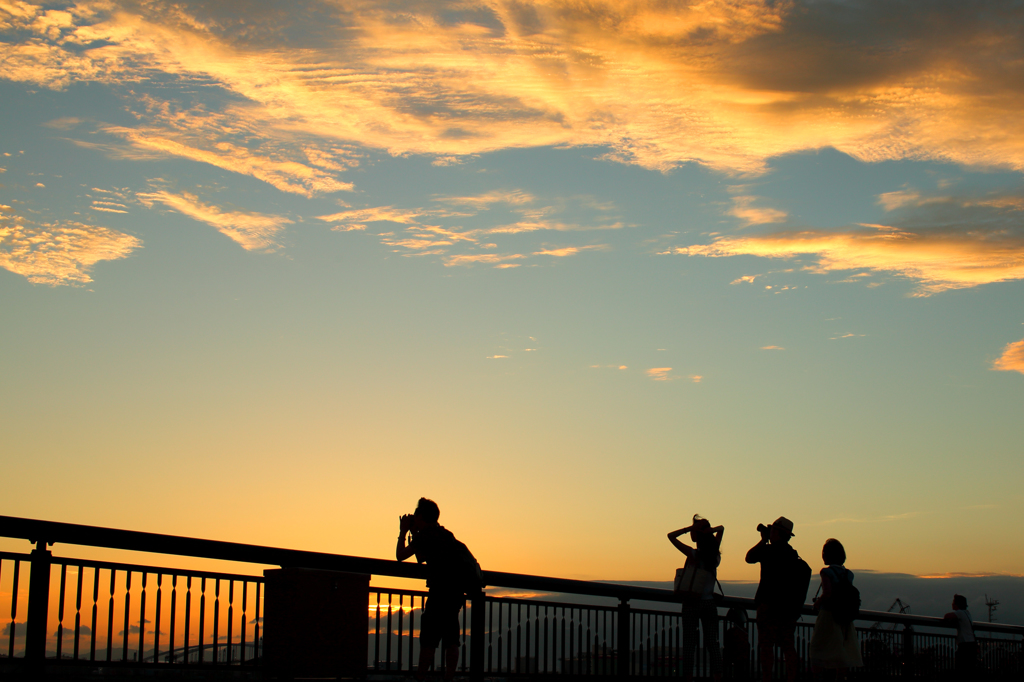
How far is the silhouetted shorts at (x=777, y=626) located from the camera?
11.8 m

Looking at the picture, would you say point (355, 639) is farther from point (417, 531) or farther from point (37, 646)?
point (37, 646)

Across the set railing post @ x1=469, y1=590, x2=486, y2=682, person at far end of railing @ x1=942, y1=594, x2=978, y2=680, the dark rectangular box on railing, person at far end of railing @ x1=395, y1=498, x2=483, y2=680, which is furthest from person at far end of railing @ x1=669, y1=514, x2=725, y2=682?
person at far end of railing @ x1=942, y1=594, x2=978, y2=680

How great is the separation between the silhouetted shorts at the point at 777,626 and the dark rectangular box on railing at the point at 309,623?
17.4ft

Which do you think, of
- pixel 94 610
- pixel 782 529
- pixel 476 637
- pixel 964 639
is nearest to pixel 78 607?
pixel 94 610

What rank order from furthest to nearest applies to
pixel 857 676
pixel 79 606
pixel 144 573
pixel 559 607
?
pixel 857 676
pixel 559 607
pixel 144 573
pixel 79 606

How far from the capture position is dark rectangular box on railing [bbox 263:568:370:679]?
8.76 m

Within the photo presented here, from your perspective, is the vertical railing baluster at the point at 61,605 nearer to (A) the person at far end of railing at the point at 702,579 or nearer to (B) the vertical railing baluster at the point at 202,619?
(B) the vertical railing baluster at the point at 202,619

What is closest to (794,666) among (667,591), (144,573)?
(667,591)

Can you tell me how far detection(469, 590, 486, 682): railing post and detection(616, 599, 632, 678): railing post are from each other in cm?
260

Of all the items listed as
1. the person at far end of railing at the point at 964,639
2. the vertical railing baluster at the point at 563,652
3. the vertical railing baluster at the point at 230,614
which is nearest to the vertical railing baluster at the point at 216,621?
the vertical railing baluster at the point at 230,614

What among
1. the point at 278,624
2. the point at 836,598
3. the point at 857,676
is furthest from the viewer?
the point at 857,676

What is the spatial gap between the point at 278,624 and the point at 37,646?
2.19m

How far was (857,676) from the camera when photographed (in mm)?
16766

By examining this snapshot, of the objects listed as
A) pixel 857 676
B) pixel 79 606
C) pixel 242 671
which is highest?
pixel 79 606
